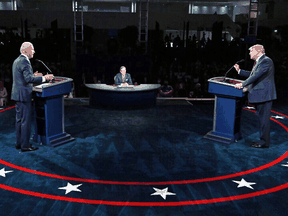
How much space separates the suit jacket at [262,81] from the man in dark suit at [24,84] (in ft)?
9.88

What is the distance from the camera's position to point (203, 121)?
6539 millimetres

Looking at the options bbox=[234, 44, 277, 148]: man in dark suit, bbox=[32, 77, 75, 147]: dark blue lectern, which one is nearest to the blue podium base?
bbox=[234, 44, 277, 148]: man in dark suit

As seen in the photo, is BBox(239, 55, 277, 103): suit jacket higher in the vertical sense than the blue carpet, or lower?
higher

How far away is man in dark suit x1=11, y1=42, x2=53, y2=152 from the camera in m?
4.34

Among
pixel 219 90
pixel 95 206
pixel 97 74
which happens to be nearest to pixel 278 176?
pixel 219 90

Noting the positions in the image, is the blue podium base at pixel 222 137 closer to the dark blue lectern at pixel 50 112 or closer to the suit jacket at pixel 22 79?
the dark blue lectern at pixel 50 112

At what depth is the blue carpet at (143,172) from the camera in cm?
315

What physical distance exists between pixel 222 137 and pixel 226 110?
459 mm

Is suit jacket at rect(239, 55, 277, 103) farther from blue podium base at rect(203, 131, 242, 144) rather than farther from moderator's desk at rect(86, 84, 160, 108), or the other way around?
moderator's desk at rect(86, 84, 160, 108)

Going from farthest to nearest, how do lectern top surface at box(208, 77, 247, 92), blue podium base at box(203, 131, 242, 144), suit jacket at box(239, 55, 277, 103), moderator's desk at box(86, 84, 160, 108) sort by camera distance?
moderator's desk at box(86, 84, 160, 108) < blue podium base at box(203, 131, 242, 144) < lectern top surface at box(208, 77, 247, 92) < suit jacket at box(239, 55, 277, 103)

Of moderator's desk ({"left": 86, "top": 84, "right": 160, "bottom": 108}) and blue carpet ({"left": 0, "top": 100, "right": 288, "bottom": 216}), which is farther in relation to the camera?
moderator's desk ({"left": 86, "top": 84, "right": 160, "bottom": 108})

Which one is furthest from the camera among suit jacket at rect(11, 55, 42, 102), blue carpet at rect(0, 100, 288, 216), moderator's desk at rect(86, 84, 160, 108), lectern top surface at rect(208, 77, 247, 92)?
moderator's desk at rect(86, 84, 160, 108)

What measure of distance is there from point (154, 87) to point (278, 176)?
14.9ft

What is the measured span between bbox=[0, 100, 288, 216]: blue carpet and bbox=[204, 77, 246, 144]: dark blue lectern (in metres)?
0.20
